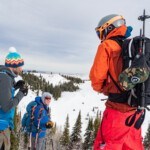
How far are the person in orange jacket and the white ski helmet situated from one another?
8.7 inches

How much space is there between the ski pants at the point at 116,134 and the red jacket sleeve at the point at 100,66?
0.56 meters

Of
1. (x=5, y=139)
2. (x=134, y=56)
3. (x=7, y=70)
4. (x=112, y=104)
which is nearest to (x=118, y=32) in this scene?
(x=134, y=56)

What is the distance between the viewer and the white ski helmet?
5.41 metres

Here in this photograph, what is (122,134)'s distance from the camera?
5.10 m

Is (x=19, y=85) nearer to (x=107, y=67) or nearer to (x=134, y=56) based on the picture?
(x=107, y=67)

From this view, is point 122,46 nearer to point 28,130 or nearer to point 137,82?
point 137,82

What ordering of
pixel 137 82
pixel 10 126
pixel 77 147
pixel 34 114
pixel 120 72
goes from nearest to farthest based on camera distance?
pixel 137 82
pixel 120 72
pixel 10 126
pixel 34 114
pixel 77 147

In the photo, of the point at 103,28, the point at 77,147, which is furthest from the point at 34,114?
the point at 77,147

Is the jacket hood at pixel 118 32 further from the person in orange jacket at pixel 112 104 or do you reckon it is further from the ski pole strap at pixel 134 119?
the ski pole strap at pixel 134 119

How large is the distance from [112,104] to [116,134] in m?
0.47

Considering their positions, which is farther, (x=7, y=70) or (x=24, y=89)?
(x=24, y=89)

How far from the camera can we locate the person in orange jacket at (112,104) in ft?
16.6

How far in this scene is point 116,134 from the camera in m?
5.08

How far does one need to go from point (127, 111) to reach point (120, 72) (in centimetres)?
62
